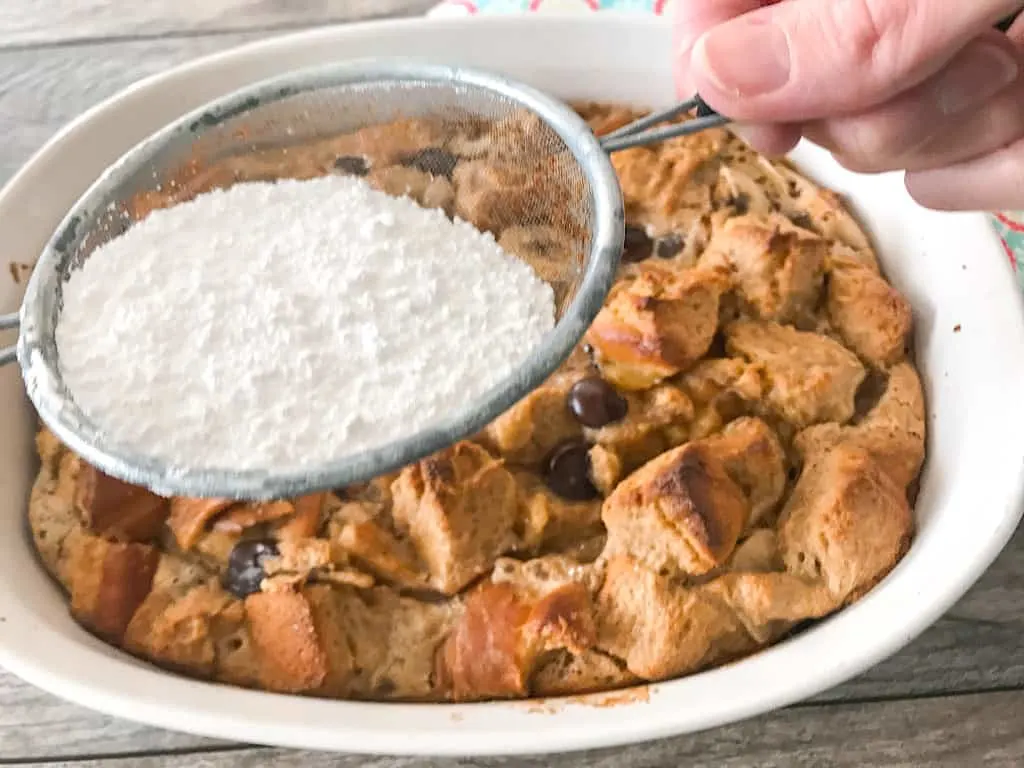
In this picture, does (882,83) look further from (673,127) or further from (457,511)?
(457,511)

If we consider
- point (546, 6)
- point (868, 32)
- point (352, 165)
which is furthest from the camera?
point (546, 6)

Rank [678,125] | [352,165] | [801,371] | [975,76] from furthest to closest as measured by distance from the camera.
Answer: [352,165] < [801,371] < [678,125] < [975,76]

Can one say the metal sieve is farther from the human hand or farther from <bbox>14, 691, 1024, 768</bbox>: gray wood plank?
<bbox>14, 691, 1024, 768</bbox>: gray wood plank

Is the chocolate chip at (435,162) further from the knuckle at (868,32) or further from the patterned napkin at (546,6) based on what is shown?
the knuckle at (868,32)

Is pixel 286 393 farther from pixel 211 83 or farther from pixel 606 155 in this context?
pixel 211 83

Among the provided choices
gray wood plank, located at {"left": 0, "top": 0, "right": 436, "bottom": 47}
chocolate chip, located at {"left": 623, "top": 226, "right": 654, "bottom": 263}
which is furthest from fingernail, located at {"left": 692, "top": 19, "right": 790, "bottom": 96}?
gray wood plank, located at {"left": 0, "top": 0, "right": 436, "bottom": 47}

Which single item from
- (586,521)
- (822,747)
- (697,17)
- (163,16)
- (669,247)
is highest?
(697,17)

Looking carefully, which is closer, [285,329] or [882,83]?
[882,83]

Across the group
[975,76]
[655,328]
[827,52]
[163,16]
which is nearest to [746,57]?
[827,52]
